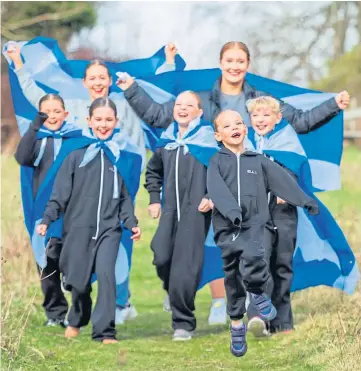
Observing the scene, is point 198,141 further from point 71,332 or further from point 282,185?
point 71,332

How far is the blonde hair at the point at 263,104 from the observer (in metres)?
7.25

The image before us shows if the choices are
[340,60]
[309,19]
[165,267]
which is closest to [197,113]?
[165,267]

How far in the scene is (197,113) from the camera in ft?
24.7

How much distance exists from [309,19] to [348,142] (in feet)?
33.1

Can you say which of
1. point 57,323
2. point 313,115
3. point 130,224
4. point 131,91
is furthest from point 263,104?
point 57,323

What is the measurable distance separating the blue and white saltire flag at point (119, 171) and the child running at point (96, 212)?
1 centimetres

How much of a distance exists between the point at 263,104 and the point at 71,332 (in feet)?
7.91

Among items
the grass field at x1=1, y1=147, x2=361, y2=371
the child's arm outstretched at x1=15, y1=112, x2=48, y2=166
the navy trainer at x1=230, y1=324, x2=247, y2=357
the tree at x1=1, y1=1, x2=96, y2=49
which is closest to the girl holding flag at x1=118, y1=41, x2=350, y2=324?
the child's arm outstretched at x1=15, y1=112, x2=48, y2=166

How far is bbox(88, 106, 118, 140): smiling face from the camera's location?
773 cm

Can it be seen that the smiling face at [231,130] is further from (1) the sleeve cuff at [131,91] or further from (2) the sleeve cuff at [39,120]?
(2) the sleeve cuff at [39,120]

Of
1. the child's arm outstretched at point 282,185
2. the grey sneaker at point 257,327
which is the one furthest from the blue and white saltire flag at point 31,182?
the child's arm outstretched at point 282,185

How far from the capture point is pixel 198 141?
7559 millimetres

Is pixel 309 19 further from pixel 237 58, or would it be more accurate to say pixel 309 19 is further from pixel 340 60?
pixel 237 58

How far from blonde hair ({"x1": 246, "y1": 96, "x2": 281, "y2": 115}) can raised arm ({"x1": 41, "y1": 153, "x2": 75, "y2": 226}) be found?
1513mm
